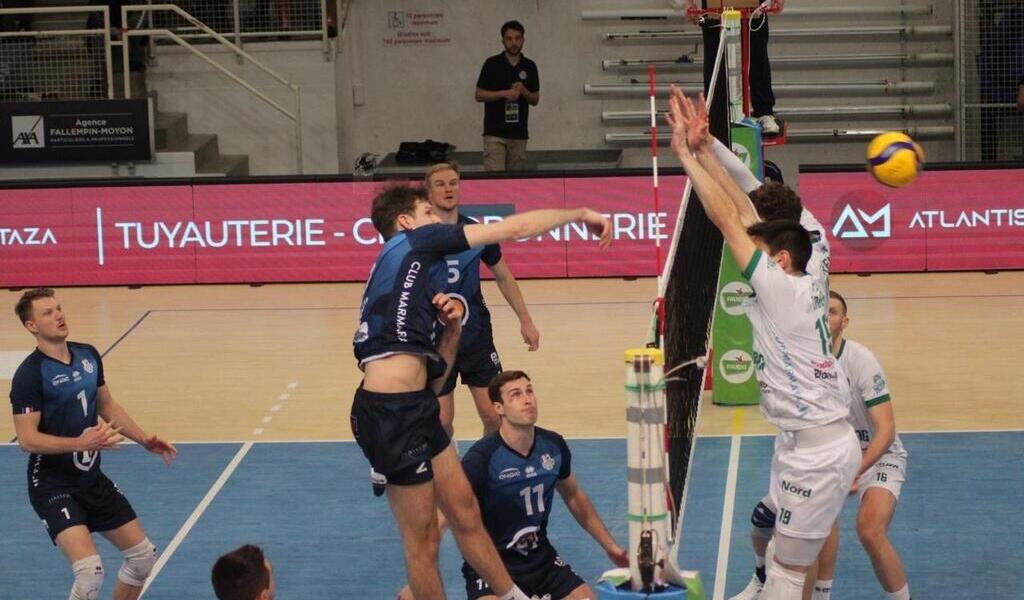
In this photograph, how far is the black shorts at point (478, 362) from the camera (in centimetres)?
1038

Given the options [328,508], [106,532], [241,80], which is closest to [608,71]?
[241,80]

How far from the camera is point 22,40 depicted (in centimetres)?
2211

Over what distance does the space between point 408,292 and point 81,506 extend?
2.46 m

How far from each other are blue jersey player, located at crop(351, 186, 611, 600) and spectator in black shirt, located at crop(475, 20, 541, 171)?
40.4 ft

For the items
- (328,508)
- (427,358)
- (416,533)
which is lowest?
(328,508)

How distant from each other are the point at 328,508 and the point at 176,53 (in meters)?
13.3

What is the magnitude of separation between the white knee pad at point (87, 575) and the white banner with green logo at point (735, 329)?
18.8 ft

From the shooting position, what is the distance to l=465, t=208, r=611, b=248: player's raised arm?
717cm

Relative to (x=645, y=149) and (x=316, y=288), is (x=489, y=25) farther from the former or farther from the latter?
(x=316, y=288)

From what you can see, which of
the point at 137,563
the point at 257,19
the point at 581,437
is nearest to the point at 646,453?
the point at 137,563

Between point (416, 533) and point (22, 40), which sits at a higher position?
point (22, 40)

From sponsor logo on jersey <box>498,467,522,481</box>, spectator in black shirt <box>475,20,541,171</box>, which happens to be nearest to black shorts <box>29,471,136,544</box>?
A: sponsor logo on jersey <box>498,467,522,481</box>

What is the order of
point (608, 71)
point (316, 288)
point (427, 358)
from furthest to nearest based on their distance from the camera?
point (608, 71) < point (316, 288) < point (427, 358)

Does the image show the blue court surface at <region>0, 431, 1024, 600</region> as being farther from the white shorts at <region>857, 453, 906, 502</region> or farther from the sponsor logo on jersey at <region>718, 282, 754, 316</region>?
the sponsor logo on jersey at <region>718, 282, 754, 316</region>
